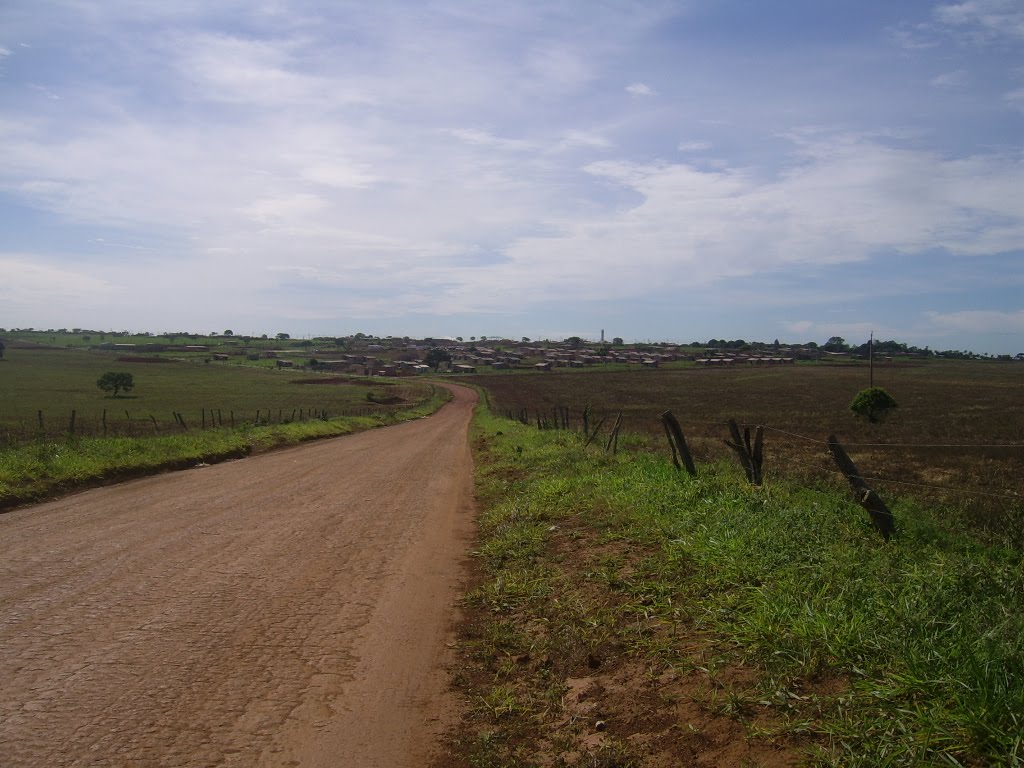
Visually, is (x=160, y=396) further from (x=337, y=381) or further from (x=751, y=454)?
(x=751, y=454)

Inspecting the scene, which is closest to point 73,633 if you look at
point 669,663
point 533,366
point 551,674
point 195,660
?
point 195,660

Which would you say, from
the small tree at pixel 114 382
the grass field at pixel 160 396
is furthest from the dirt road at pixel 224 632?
the small tree at pixel 114 382

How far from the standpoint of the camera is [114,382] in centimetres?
6656

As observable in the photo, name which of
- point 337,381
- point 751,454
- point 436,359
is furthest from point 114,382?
point 436,359

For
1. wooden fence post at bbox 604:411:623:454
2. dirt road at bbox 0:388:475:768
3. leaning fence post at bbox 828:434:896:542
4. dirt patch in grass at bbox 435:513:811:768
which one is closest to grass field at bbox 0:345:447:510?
dirt road at bbox 0:388:475:768

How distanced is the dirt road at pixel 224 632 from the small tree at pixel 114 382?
61.2m

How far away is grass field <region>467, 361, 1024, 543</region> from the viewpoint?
12.2 meters

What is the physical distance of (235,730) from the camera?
4500mm

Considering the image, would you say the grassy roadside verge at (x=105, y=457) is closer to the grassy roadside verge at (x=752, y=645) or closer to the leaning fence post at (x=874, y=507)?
the grassy roadside verge at (x=752, y=645)

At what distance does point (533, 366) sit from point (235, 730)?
14801cm

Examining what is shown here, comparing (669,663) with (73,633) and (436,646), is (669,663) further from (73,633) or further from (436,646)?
(73,633)

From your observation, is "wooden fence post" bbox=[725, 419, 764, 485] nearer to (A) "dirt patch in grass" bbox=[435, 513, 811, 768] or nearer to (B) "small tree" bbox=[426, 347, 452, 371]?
(A) "dirt patch in grass" bbox=[435, 513, 811, 768]

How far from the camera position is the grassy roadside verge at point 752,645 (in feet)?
12.1

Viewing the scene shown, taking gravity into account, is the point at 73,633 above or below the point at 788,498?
below
